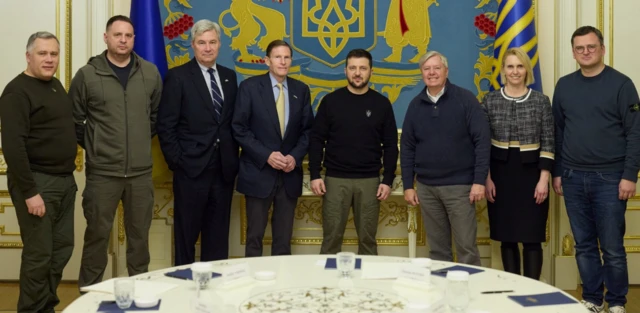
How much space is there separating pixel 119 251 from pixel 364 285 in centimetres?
284

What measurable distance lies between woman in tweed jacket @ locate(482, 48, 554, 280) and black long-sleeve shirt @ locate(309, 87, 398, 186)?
24.4 inches

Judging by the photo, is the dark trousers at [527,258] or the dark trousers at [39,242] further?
the dark trousers at [527,258]

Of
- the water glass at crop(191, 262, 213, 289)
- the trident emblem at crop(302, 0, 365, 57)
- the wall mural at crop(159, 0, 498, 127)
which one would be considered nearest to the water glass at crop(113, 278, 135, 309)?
the water glass at crop(191, 262, 213, 289)

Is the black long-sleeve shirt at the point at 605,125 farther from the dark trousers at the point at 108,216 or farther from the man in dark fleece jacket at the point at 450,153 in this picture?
the dark trousers at the point at 108,216

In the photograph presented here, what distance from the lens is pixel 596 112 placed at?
11.4 ft

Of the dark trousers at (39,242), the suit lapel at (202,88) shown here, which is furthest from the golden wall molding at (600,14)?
the dark trousers at (39,242)

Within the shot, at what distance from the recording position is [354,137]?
3873 mm

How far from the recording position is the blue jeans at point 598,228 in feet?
11.4

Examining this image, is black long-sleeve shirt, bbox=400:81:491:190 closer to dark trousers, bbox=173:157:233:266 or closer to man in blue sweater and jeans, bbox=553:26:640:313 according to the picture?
man in blue sweater and jeans, bbox=553:26:640:313

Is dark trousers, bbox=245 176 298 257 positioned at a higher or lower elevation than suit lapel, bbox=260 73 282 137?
lower

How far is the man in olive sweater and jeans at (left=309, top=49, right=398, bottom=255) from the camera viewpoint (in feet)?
12.7

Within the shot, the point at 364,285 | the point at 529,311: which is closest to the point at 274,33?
the point at 364,285

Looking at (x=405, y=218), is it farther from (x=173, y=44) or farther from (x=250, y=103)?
(x=173, y=44)

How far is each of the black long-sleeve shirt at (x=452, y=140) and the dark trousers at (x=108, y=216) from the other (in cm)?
159
